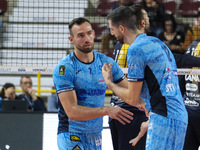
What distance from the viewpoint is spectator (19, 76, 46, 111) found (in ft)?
24.5

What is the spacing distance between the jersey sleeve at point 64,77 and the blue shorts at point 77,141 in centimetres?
43

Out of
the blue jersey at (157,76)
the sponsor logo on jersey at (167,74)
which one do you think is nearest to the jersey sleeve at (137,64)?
the blue jersey at (157,76)

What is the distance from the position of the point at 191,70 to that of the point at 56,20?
714cm

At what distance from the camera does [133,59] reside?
11.2 feet

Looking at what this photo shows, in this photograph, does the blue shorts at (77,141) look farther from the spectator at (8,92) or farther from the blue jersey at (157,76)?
the spectator at (8,92)

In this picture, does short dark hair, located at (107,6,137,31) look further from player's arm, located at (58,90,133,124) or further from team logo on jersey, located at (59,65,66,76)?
player's arm, located at (58,90,133,124)

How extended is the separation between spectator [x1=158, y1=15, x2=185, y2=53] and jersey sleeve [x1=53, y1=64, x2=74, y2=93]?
480 centimetres

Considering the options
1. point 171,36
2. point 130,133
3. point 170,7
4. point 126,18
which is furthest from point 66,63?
point 170,7

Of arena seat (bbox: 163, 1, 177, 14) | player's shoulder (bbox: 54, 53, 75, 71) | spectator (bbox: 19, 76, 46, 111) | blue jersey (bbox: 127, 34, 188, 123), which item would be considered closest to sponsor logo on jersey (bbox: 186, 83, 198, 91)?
blue jersey (bbox: 127, 34, 188, 123)

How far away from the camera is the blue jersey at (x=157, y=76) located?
133 inches

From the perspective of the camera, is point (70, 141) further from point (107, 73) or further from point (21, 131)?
point (21, 131)

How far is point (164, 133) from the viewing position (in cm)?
335

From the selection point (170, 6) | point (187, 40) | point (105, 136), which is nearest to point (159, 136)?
point (105, 136)

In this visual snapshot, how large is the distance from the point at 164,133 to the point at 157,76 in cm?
46
